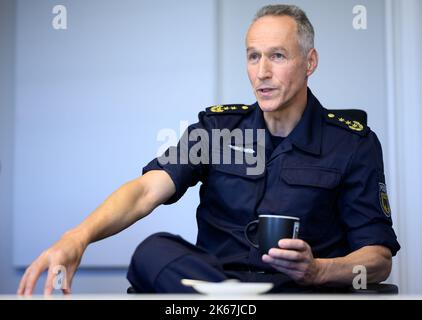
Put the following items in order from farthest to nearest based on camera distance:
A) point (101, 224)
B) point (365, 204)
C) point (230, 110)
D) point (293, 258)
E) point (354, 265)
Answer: point (230, 110) → point (365, 204) → point (354, 265) → point (101, 224) → point (293, 258)

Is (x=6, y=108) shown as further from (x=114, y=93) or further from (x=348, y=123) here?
(x=348, y=123)

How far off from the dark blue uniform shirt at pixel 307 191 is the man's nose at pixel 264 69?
126mm

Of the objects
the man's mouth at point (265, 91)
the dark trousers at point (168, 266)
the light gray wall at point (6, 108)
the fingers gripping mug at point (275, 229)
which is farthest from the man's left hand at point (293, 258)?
the light gray wall at point (6, 108)

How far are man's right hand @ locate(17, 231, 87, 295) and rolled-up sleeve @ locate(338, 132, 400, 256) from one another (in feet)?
2.18

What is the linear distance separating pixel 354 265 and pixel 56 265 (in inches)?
25.8

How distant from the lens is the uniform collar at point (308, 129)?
1663 mm

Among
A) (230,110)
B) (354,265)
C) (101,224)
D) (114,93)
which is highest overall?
(114,93)

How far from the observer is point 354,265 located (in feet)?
4.82

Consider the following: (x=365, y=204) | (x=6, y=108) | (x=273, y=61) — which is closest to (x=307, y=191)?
(x=365, y=204)

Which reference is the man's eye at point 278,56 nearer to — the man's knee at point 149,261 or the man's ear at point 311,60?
the man's ear at point 311,60

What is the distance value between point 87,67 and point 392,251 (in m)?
1.59

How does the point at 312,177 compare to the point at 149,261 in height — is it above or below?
above

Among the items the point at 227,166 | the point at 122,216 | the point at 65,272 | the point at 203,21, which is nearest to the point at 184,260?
the point at 65,272

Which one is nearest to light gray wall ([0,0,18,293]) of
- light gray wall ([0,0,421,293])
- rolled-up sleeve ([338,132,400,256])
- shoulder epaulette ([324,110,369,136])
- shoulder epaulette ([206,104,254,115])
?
light gray wall ([0,0,421,293])
